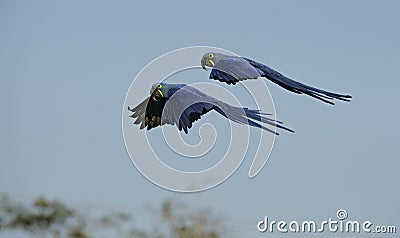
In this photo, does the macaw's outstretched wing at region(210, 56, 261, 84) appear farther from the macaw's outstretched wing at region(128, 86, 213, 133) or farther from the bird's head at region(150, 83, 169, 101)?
the bird's head at region(150, 83, 169, 101)

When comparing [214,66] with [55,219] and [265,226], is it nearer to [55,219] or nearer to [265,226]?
[265,226]

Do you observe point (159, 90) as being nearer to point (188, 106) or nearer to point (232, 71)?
point (188, 106)

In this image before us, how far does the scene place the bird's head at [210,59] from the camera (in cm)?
530

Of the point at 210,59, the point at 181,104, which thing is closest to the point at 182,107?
the point at 181,104

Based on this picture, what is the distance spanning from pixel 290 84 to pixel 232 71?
0.33m

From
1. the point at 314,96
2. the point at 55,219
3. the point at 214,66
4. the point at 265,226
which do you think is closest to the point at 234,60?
the point at 214,66

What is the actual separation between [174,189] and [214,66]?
73cm

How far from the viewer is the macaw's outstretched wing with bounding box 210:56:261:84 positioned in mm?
5293

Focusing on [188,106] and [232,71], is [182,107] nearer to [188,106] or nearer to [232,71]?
[188,106]

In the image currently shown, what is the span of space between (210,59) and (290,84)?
46 centimetres

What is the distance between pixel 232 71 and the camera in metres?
5.31

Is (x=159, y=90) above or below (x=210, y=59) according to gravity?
below

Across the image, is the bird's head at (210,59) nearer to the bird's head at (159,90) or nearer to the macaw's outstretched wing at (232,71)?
the macaw's outstretched wing at (232,71)

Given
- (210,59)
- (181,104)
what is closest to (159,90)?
(181,104)
